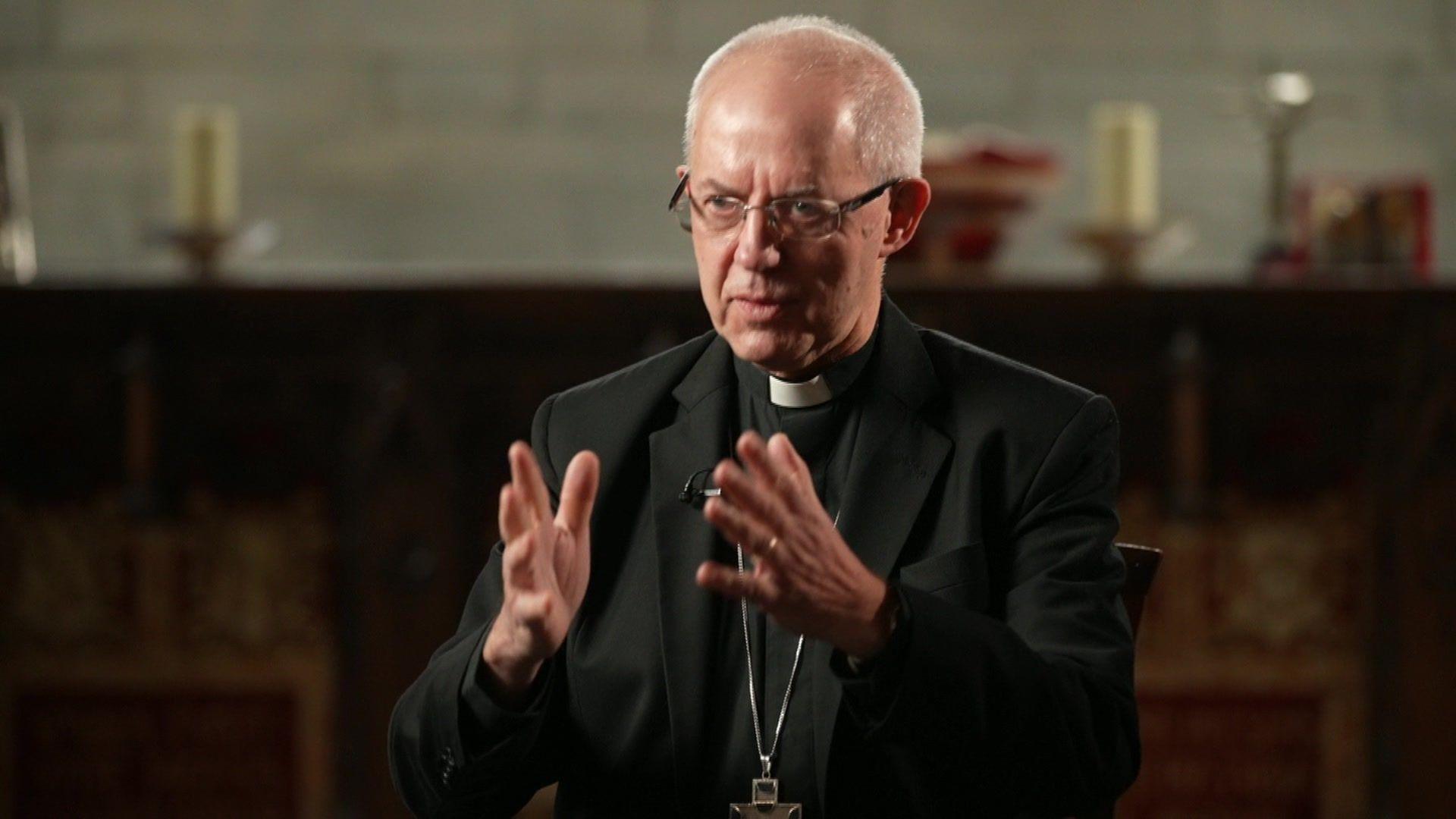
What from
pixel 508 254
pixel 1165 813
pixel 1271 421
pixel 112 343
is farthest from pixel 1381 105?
pixel 112 343

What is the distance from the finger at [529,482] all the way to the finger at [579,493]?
0.03m

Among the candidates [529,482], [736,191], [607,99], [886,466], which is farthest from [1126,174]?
[529,482]

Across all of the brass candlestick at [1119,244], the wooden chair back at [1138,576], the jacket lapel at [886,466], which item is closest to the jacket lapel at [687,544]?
the jacket lapel at [886,466]

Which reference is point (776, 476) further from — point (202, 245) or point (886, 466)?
point (202, 245)

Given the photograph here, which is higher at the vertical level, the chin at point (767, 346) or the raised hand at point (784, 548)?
the chin at point (767, 346)

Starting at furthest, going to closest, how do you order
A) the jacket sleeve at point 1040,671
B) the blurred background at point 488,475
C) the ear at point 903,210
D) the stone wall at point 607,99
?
the stone wall at point 607,99 → the blurred background at point 488,475 → the ear at point 903,210 → the jacket sleeve at point 1040,671

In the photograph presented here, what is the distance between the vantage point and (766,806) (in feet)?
6.70

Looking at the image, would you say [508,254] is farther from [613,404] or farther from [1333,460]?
[613,404]

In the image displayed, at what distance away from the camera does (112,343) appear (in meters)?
4.54

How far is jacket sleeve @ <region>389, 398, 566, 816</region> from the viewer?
202cm

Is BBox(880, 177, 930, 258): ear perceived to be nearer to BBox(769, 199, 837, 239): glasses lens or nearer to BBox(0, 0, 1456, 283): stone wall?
BBox(769, 199, 837, 239): glasses lens

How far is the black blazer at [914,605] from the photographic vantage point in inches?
75.3

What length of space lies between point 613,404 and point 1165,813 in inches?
103

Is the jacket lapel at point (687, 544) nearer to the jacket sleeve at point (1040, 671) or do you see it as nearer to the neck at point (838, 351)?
the neck at point (838, 351)
